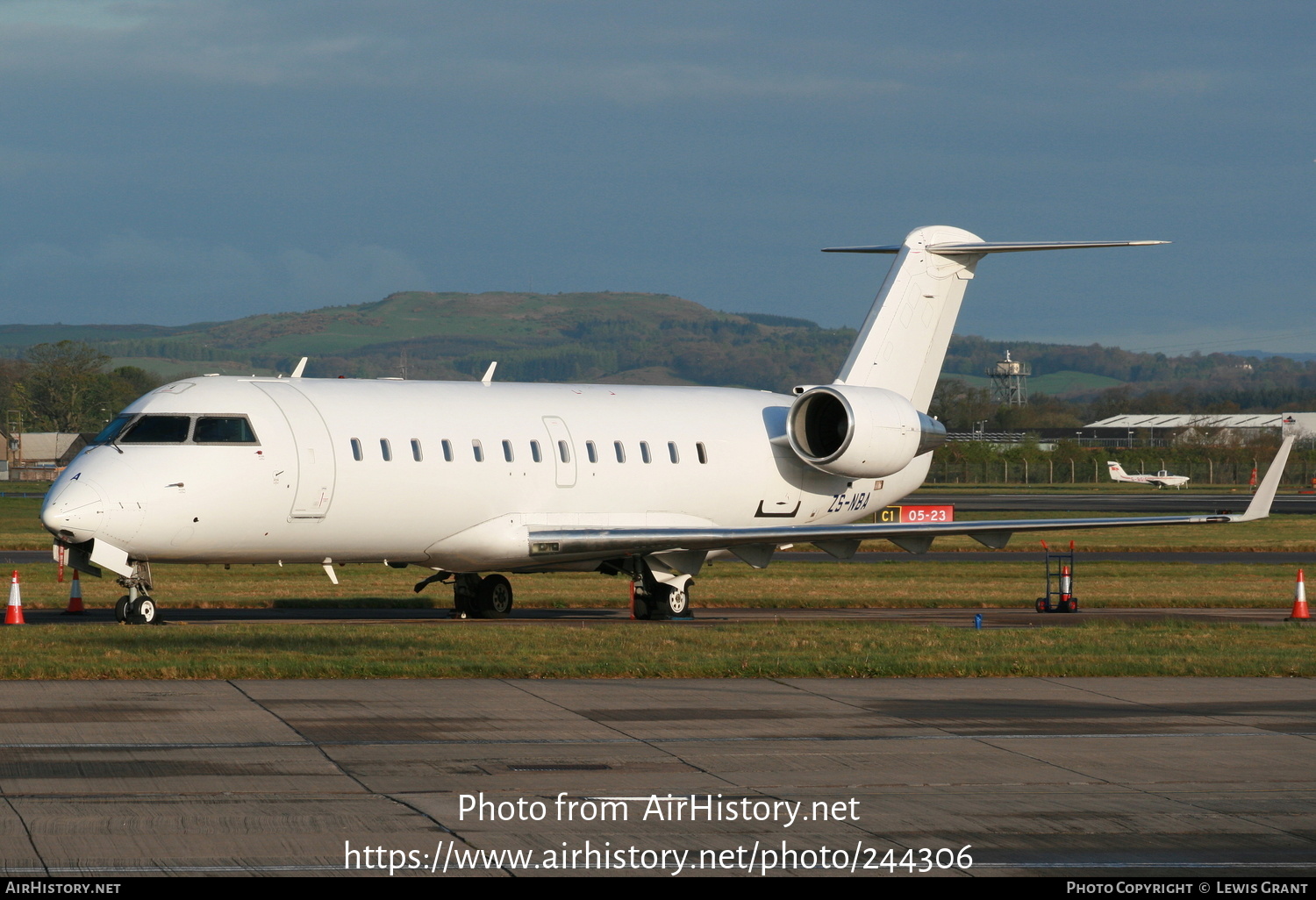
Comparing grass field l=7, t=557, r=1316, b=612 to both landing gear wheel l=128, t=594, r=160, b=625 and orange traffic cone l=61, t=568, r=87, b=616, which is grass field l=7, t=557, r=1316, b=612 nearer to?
orange traffic cone l=61, t=568, r=87, b=616

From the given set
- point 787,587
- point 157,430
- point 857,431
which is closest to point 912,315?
point 857,431

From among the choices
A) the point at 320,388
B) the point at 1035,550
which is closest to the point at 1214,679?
the point at 320,388

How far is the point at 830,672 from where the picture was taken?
17562 mm

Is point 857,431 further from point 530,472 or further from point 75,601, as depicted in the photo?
point 75,601

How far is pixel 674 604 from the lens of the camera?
26125 millimetres

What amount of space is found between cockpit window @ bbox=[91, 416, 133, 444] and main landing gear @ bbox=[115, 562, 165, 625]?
1.78 meters

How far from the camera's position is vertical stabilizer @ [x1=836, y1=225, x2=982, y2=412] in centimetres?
2958

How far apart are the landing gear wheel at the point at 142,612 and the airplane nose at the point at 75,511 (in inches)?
50.2

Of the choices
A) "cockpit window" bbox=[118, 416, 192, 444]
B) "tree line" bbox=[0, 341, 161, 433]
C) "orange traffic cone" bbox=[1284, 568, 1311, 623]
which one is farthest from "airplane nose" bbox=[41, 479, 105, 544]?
"tree line" bbox=[0, 341, 161, 433]

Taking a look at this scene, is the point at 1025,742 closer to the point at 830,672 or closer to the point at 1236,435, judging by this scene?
the point at 830,672

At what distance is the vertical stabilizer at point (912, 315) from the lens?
97.0ft

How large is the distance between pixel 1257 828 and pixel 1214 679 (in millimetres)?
8052

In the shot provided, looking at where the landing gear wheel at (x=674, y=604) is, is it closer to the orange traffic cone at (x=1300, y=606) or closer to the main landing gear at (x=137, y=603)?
the main landing gear at (x=137, y=603)

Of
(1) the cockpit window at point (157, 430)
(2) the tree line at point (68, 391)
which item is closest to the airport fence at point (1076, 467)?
(2) the tree line at point (68, 391)
